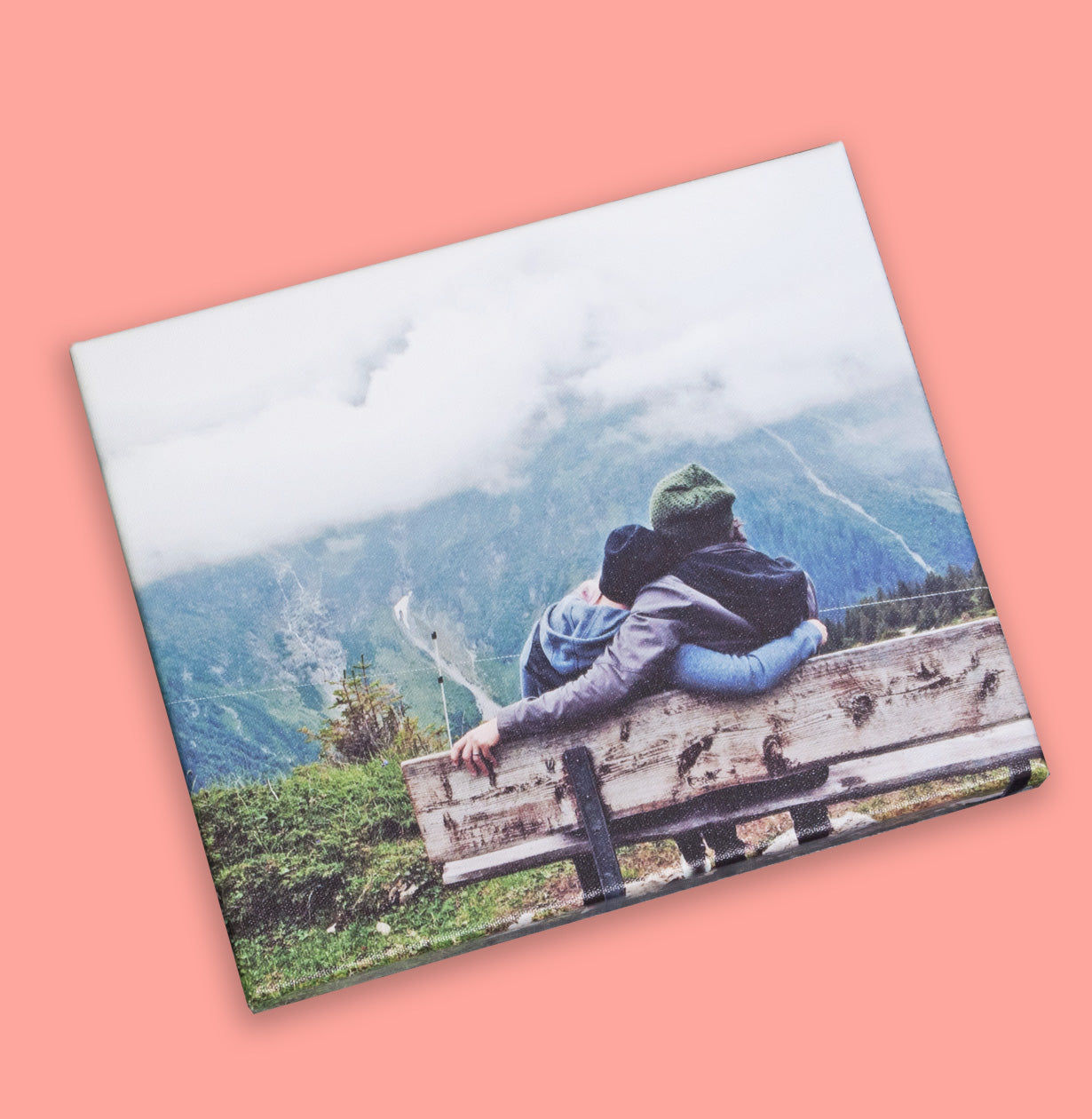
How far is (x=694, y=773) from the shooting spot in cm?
269

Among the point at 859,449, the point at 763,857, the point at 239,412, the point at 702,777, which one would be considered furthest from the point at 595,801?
the point at 239,412

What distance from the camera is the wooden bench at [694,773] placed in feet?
8.78

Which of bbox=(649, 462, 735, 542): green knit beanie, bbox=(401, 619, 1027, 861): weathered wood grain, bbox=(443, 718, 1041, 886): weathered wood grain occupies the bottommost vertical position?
bbox=(443, 718, 1041, 886): weathered wood grain

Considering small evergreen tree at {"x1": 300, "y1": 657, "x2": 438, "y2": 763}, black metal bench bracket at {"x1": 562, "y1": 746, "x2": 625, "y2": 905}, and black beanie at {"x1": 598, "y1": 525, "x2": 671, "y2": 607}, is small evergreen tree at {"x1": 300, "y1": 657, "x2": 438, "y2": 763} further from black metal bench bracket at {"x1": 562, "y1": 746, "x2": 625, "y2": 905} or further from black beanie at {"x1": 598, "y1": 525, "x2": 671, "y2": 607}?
black beanie at {"x1": 598, "y1": 525, "x2": 671, "y2": 607}

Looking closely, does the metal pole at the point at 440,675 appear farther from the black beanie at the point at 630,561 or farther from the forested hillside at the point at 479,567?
the black beanie at the point at 630,561

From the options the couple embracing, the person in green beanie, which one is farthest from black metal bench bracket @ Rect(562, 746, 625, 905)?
the person in green beanie

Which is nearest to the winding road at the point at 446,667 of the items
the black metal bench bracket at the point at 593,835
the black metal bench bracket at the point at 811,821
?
the black metal bench bracket at the point at 593,835

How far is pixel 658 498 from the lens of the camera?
2.80 metres

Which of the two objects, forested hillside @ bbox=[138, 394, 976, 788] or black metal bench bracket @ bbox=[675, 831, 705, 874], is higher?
forested hillside @ bbox=[138, 394, 976, 788]

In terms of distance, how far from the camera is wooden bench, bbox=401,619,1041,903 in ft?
8.78

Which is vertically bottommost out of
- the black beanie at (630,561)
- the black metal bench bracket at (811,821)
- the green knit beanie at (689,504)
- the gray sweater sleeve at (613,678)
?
the black metal bench bracket at (811,821)

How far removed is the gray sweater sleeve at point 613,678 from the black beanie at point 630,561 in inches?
2.5

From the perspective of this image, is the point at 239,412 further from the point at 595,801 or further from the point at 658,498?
the point at 595,801

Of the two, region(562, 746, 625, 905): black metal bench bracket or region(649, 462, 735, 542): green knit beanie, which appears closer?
region(562, 746, 625, 905): black metal bench bracket
